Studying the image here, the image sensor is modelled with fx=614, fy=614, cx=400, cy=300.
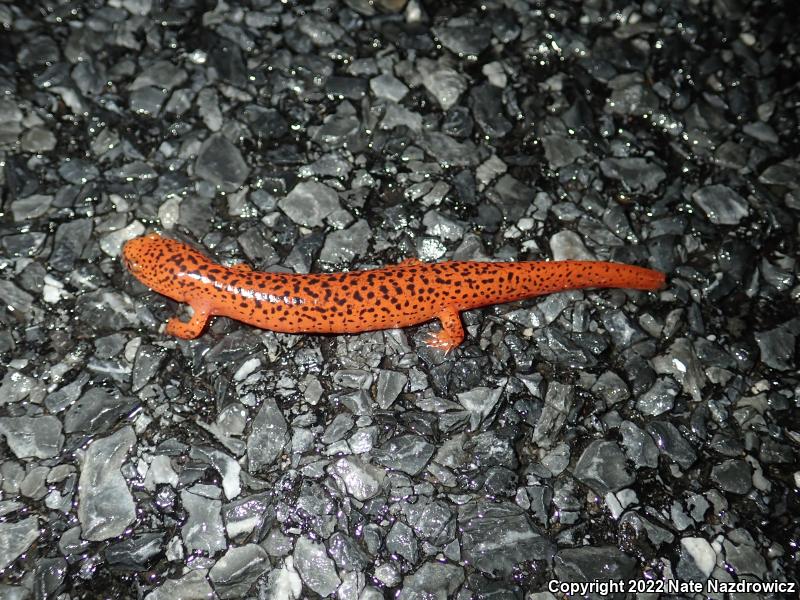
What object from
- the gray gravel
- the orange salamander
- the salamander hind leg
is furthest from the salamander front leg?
the salamander hind leg

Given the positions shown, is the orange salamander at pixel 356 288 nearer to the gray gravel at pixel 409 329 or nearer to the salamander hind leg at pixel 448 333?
the salamander hind leg at pixel 448 333

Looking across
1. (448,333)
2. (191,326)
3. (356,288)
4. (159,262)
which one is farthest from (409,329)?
(159,262)

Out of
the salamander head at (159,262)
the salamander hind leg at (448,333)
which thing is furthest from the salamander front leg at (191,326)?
the salamander hind leg at (448,333)

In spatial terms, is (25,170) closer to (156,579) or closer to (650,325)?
(156,579)

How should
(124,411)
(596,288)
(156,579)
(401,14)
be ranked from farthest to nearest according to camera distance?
(401,14) → (596,288) → (124,411) → (156,579)

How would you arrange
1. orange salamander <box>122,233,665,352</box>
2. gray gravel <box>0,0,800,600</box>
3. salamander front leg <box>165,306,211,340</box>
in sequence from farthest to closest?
1. salamander front leg <box>165,306,211,340</box>
2. orange salamander <box>122,233,665,352</box>
3. gray gravel <box>0,0,800,600</box>

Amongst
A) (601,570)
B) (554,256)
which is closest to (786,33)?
(554,256)

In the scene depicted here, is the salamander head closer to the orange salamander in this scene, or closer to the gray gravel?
the orange salamander
